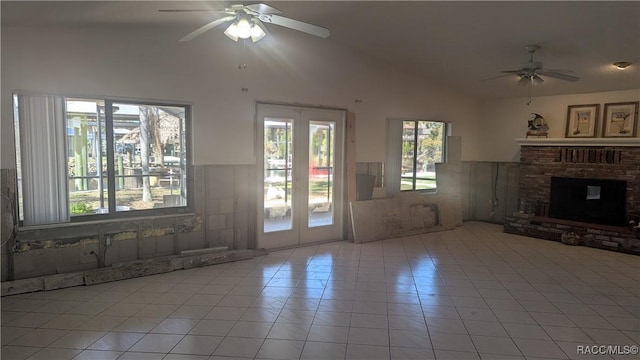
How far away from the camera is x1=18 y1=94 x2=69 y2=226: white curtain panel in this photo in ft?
12.8

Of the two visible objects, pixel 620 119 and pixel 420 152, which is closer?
pixel 620 119

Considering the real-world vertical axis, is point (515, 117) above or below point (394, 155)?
above

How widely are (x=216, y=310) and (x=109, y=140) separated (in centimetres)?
237

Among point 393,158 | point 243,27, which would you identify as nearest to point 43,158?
point 243,27

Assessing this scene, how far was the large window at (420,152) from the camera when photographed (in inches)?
276

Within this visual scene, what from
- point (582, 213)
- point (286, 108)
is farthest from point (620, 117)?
point (286, 108)

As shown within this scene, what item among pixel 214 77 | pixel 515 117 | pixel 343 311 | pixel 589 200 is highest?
pixel 214 77

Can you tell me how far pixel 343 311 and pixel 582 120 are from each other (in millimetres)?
5760

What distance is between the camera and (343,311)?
3.55 m

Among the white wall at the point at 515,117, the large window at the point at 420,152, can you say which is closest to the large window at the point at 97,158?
the large window at the point at 420,152

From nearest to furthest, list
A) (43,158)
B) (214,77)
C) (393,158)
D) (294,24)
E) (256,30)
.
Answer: (294,24) → (256,30) → (43,158) → (214,77) → (393,158)

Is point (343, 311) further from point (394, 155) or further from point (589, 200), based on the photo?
point (589, 200)

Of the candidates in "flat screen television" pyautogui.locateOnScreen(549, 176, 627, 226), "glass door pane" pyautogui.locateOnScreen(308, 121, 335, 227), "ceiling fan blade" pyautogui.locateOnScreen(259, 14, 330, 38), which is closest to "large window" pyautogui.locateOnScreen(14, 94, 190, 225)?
"glass door pane" pyautogui.locateOnScreen(308, 121, 335, 227)

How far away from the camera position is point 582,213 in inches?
256
